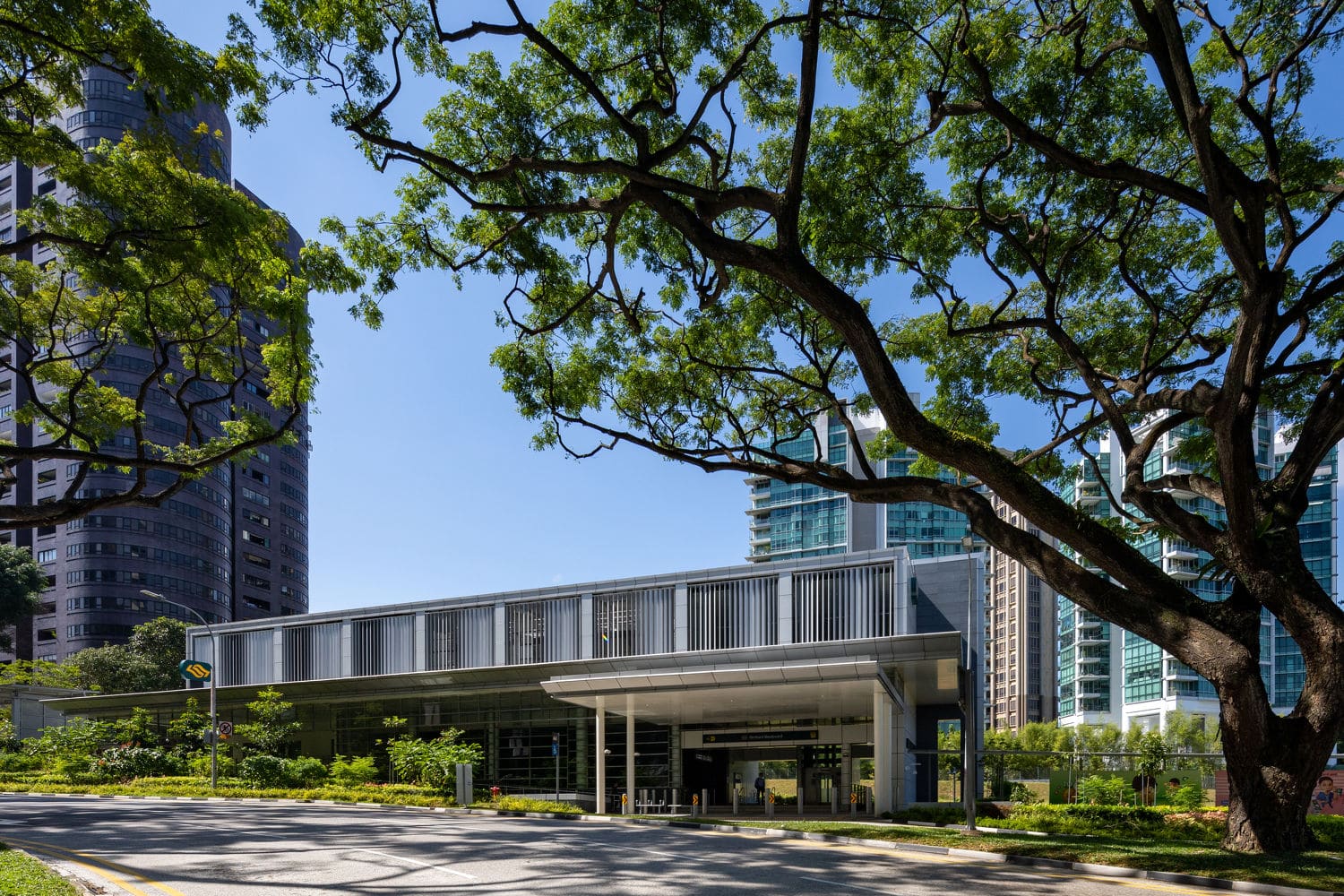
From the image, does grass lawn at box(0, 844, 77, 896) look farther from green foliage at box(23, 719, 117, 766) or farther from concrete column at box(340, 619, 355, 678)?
green foliage at box(23, 719, 117, 766)

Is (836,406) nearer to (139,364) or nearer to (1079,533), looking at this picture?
(1079,533)

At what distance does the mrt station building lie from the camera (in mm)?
29125

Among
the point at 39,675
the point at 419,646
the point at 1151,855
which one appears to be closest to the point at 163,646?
the point at 39,675

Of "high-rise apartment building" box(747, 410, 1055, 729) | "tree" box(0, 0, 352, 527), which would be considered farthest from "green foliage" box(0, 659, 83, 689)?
"high-rise apartment building" box(747, 410, 1055, 729)

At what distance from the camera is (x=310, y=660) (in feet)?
143

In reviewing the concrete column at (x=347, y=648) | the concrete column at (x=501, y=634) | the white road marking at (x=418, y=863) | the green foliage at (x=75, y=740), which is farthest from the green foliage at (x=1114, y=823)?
the green foliage at (x=75, y=740)

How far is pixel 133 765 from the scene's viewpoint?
4009 cm

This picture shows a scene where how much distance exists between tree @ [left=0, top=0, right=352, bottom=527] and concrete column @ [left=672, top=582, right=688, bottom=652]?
2021 centimetres

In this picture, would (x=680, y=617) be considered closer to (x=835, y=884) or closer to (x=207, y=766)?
(x=207, y=766)

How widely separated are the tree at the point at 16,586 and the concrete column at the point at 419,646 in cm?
5574

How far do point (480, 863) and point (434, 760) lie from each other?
20634 millimetres

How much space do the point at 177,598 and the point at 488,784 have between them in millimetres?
69102

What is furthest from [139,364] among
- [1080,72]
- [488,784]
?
[1080,72]

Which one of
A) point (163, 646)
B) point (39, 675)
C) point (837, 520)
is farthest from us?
point (837, 520)
